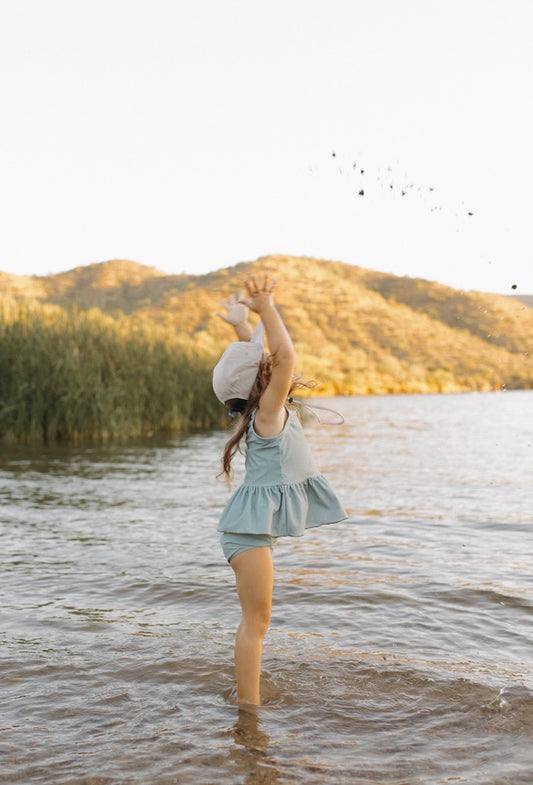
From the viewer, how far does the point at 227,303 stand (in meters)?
3.31

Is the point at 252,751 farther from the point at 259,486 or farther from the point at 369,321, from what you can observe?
the point at 369,321

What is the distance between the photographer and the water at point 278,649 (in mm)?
2834

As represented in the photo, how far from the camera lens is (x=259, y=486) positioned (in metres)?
3.16

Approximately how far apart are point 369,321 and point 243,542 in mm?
66494

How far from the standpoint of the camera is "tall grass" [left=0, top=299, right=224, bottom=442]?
15.0m

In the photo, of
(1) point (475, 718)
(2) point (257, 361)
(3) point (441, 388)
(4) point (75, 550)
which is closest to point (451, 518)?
(4) point (75, 550)

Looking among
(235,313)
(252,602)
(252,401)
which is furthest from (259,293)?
(252,602)

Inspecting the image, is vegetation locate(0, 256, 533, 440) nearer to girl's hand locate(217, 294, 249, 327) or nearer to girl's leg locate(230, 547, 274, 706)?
girl's hand locate(217, 294, 249, 327)

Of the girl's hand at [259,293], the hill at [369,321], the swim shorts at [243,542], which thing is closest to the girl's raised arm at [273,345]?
the girl's hand at [259,293]

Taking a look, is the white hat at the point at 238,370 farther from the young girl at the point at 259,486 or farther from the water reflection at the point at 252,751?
the water reflection at the point at 252,751

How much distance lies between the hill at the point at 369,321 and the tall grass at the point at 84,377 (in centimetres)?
2696

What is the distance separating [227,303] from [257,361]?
0.32m

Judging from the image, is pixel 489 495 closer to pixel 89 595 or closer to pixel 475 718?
pixel 89 595

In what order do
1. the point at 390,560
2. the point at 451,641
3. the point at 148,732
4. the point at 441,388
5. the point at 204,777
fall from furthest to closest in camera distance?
the point at 441,388, the point at 390,560, the point at 451,641, the point at 148,732, the point at 204,777
